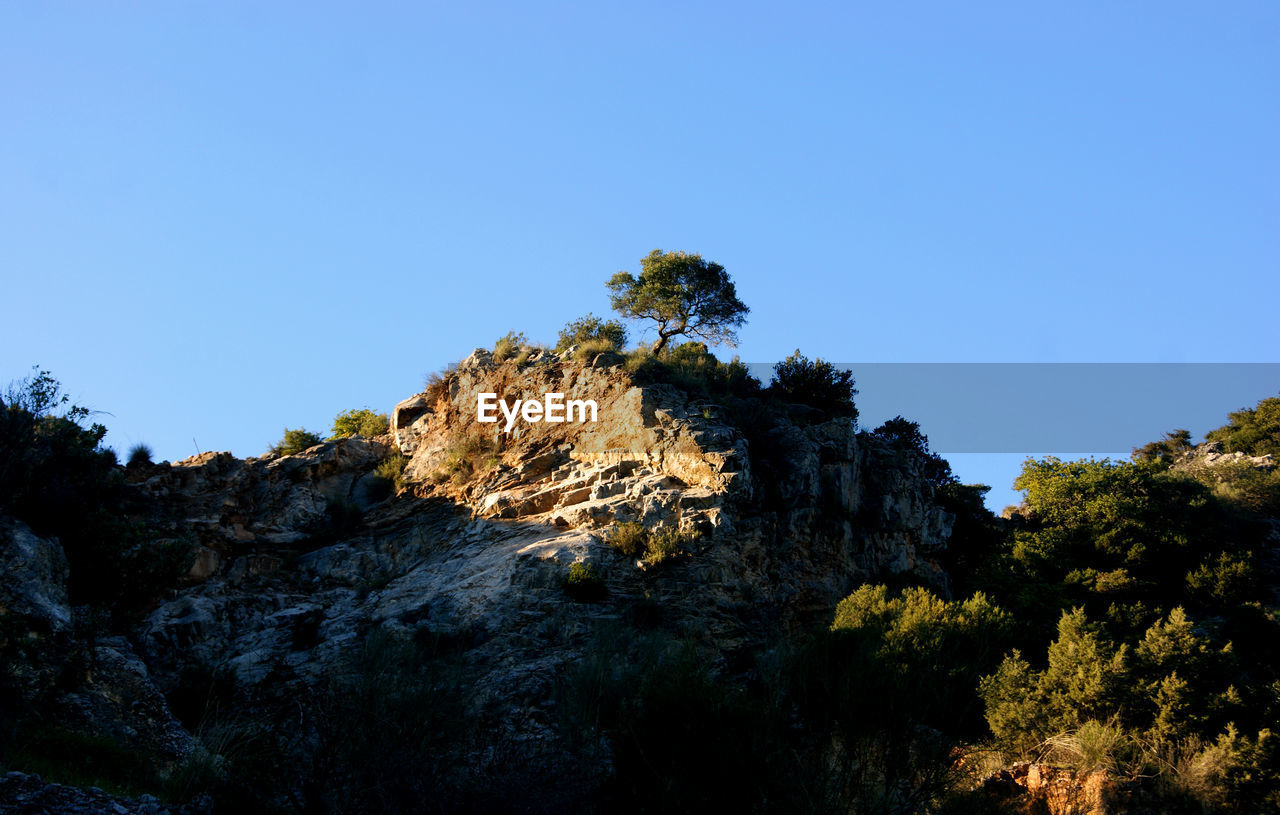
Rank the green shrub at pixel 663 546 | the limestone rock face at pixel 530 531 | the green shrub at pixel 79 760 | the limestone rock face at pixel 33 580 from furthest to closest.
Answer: the green shrub at pixel 663 546
the limestone rock face at pixel 530 531
the limestone rock face at pixel 33 580
the green shrub at pixel 79 760

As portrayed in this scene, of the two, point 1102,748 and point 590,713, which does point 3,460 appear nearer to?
point 590,713

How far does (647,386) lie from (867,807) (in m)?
15.5

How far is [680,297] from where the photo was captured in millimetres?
40344

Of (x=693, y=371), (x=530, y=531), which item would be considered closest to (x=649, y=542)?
(x=530, y=531)

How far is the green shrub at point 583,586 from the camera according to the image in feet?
78.1

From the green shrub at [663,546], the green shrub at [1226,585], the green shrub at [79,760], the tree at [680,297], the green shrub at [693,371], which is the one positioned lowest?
the green shrub at [79,760]

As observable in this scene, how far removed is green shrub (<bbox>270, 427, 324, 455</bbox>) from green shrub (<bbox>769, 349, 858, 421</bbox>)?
16475 millimetres

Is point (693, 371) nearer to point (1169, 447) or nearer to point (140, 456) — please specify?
point (140, 456)

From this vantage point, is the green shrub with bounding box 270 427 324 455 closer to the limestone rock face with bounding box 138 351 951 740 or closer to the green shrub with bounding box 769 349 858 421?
the limestone rock face with bounding box 138 351 951 740

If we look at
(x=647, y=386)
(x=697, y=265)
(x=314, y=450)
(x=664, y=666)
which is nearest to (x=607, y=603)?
(x=664, y=666)

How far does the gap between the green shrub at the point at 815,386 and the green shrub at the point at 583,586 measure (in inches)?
572

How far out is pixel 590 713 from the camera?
1839 centimetres

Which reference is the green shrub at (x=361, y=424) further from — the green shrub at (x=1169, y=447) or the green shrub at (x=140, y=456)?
the green shrub at (x=1169, y=447)

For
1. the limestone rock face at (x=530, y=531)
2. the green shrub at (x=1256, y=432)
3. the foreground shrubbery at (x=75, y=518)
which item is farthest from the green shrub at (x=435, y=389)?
the green shrub at (x=1256, y=432)
